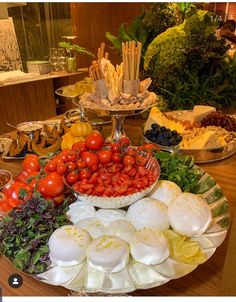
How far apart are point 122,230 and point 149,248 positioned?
8 cm

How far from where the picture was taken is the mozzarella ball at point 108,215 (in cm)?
62

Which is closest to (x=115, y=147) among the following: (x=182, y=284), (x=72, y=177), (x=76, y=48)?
(x=72, y=177)

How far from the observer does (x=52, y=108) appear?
9.44 ft

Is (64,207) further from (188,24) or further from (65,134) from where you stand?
(188,24)

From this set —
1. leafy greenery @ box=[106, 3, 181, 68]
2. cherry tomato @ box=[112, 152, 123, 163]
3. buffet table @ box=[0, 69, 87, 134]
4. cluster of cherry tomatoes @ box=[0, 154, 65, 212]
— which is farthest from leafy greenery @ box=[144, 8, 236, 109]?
buffet table @ box=[0, 69, 87, 134]

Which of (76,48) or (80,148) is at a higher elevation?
(76,48)

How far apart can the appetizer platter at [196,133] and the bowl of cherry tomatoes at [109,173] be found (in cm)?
27

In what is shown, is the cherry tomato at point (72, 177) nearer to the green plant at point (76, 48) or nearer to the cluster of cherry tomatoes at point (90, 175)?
the cluster of cherry tomatoes at point (90, 175)

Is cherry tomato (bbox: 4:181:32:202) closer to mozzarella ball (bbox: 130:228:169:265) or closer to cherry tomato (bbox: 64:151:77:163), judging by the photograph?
cherry tomato (bbox: 64:151:77:163)

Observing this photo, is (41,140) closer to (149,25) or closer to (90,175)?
(90,175)

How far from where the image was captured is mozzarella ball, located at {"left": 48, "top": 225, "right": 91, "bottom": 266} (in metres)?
0.53

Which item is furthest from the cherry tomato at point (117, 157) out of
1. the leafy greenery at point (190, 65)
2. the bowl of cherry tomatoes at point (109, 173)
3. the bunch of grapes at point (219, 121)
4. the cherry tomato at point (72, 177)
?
the leafy greenery at point (190, 65)

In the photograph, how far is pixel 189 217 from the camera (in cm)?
59

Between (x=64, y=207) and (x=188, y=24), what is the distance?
123cm
